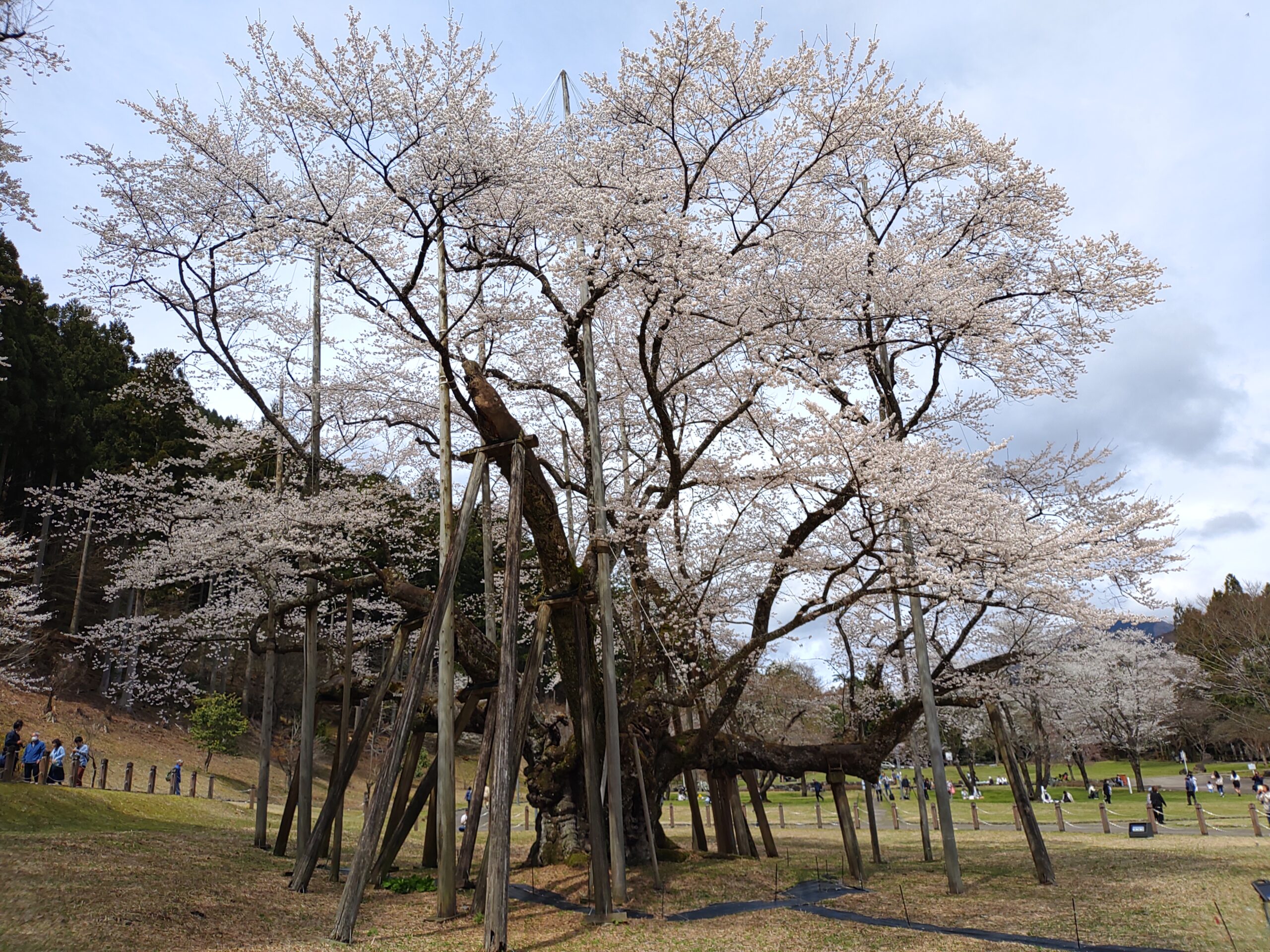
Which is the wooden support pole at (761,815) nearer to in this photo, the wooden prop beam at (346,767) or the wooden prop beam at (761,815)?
the wooden prop beam at (761,815)

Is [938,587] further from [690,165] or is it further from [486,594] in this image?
[486,594]

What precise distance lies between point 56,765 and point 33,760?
4.22ft

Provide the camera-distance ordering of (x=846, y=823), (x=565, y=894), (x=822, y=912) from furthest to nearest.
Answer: (x=846, y=823), (x=565, y=894), (x=822, y=912)

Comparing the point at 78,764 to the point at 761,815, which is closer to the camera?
the point at 761,815

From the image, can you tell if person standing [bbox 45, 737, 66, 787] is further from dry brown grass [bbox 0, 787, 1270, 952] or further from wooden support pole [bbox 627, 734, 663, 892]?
wooden support pole [bbox 627, 734, 663, 892]

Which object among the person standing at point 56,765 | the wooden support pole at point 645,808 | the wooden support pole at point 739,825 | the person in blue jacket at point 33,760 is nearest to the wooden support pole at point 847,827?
the wooden support pole at point 739,825

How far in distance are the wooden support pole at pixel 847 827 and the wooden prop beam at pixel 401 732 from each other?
675 cm

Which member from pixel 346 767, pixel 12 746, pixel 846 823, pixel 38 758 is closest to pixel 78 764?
pixel 38 758

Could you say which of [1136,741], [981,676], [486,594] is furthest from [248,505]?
[1136,741]

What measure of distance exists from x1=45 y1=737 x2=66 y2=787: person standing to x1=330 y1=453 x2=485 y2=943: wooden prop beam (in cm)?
1336

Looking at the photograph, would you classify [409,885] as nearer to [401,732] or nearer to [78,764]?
[401,732]

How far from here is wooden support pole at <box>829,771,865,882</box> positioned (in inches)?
433

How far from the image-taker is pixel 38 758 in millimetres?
15234

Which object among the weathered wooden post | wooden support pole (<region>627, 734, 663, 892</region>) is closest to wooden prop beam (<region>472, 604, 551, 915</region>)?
wooden support pole (<region>627, 734, 663, 892</region>)
